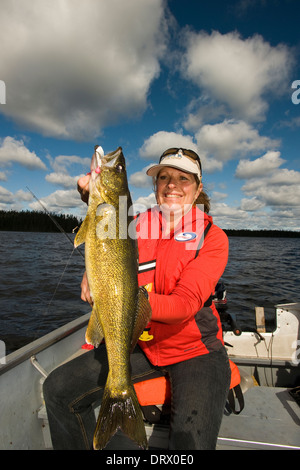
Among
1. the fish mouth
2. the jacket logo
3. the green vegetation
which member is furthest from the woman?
the green vegetation

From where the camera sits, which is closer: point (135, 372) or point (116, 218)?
point (116, 218)

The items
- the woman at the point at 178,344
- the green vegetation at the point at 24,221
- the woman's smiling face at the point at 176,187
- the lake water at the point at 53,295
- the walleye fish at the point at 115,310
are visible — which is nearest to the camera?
the walleye fish at the point at 115,310

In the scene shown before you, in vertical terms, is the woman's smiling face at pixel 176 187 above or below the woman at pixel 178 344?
above

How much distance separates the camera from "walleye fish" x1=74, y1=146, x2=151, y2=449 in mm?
2273

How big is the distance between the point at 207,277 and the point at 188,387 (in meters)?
1.01

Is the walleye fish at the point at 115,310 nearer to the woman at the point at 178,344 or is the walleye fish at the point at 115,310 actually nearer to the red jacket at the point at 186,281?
the woman at the point at 178,344

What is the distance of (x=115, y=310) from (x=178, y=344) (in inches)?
37.1

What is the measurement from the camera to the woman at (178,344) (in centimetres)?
238

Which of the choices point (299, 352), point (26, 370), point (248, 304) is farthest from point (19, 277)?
point (299, 352)

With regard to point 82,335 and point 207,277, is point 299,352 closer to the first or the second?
point 207,277

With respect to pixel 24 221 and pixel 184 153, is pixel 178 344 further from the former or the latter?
pixel 24 221

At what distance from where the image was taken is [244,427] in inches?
123

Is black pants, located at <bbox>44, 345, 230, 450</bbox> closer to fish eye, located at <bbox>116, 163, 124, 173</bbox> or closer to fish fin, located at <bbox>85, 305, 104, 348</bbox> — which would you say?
fish fin, located at <bbox>85, 305, 104, 348</bbox>

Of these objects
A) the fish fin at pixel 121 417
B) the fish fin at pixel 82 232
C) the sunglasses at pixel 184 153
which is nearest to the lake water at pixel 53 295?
the sunglasses at pixel 184 153
